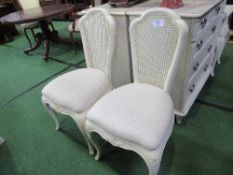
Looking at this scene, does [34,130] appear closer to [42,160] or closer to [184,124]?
[42,160]

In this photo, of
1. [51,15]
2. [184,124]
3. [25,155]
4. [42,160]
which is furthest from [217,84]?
[51,15]

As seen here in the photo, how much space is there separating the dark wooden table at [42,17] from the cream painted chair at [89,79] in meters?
1.57

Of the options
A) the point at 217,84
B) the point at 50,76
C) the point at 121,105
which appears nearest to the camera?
the point at 121,105

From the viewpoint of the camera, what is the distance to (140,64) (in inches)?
51.6

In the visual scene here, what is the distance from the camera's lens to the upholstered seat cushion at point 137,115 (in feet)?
3.14

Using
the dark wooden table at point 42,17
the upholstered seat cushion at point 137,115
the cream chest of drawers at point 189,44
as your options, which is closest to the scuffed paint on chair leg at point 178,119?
the cream chest of drawers at point 189,44

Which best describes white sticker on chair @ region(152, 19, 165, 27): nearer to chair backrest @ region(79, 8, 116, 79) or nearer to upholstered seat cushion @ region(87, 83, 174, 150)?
chair backrest @ region(79, 8, 116, 79)

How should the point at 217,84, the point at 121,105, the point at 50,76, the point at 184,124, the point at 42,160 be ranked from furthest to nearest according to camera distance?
the point at 50,76 → the point at 217,84 → the point at 184,124 → the point at 42,160 → the point at 121,105

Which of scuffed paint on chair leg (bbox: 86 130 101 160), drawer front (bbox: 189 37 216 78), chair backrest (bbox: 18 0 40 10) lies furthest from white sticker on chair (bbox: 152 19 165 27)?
chair backrest (bbox: 18 0 40 10)

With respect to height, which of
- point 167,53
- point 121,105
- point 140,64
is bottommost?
point 121,105

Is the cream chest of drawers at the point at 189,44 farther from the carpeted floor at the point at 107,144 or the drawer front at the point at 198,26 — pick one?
the carpeted floor at the point at 107,144

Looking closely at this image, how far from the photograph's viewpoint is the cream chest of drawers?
3.83ft

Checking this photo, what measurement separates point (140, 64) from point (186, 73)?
345 mm

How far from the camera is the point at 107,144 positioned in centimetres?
151
